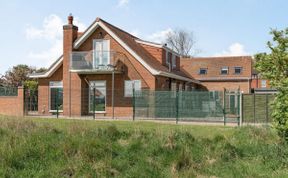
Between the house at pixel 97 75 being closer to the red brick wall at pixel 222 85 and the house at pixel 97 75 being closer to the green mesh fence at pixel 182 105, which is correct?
the green mesh fence at pixel 182 105

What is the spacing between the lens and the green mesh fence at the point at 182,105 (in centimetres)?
2441

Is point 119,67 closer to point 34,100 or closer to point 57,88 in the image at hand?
point 57,88

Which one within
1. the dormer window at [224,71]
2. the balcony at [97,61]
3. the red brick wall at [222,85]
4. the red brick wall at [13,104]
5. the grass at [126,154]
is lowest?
the grass at [126,154]

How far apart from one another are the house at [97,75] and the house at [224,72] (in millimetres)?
18671

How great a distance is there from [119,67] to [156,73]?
296 centimetres

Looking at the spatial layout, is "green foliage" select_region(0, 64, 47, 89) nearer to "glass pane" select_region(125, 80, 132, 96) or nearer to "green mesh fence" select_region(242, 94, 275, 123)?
"glass pane" select_region(125, 80, 132, 96)

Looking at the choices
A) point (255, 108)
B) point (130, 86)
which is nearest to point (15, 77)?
point (130, 86)

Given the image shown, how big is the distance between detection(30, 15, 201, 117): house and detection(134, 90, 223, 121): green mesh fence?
8.62 ft

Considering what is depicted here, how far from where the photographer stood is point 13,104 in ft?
98.4

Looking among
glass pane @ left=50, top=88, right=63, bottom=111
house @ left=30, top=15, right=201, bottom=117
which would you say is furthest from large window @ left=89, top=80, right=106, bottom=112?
glass pane @ left=50, top=88, right=63, bottom=111

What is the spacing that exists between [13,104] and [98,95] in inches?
263

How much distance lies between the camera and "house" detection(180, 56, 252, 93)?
48156 mm

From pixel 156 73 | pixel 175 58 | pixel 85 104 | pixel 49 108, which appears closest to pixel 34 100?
pixel 49 108

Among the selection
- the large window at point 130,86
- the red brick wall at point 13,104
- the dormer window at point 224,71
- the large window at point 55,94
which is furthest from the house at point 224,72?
the red brick wall at point 13,104
